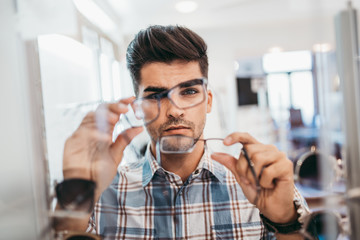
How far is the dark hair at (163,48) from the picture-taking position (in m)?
0.33

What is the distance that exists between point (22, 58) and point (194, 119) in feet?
0.83

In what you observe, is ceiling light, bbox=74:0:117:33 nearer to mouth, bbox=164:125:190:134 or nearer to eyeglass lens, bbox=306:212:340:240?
mouth, bbox=164:125:190:134

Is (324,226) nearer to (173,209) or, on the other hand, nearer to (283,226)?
(283,226)

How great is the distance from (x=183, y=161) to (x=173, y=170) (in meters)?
0.02

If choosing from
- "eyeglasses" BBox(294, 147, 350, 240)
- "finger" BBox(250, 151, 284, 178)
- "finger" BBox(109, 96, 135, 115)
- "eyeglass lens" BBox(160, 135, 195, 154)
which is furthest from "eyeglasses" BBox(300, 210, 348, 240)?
"finger" BBox(109, 96, 135, 115)

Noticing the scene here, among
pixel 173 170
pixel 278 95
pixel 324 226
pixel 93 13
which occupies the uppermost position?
pixel 93 13

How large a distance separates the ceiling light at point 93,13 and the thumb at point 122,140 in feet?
0.49

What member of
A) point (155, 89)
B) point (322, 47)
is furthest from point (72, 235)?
point (322, 47)

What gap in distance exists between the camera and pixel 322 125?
0.40m

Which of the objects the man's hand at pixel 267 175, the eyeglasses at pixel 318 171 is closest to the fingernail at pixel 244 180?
the man's hand at pixel 267 175

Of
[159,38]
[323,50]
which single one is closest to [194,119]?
[159,38]

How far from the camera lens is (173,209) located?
0.39 meters

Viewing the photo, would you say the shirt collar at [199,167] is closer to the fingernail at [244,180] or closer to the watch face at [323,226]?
the fingernail at [244,180]

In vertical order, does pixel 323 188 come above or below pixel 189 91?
below
